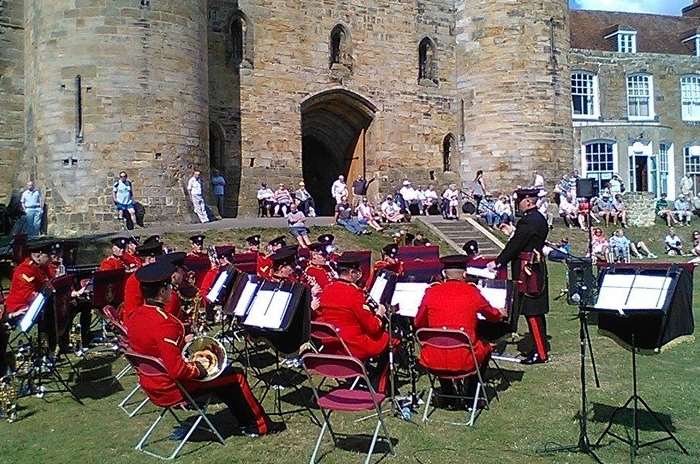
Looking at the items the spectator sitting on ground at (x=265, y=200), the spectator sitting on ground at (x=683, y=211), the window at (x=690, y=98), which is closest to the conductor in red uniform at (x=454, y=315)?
the spectator sitting on ground at (x=265, y=200)

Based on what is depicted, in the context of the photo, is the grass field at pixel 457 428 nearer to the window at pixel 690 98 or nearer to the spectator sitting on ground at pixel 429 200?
the spectator sitting on ground at pixel 429 200

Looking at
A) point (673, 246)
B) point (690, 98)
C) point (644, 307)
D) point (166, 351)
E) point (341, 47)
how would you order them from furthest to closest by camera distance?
point (690, 98) < point (341, 47) < point (673, 246) < point (166, 351) < point (644, 307)

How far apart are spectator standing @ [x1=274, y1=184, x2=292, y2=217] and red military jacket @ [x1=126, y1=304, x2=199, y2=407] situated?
59.3 ft

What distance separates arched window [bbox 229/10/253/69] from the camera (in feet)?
80.3

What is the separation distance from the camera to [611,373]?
8352 mm

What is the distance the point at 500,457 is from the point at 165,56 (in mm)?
17313

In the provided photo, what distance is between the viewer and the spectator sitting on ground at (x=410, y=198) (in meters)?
26.3

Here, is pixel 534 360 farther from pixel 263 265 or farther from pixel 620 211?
pixel 620 211

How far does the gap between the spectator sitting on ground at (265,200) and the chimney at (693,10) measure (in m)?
32.3

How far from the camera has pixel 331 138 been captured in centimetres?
2959

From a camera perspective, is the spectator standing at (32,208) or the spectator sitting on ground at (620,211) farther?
the spectator sitting on ground at (620,211)

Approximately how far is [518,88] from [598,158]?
9.60 m

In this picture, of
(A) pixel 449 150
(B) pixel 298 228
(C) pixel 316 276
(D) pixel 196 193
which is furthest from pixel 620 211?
(C) pixel 316 276

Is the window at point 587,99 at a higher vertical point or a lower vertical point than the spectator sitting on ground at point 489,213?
higher
